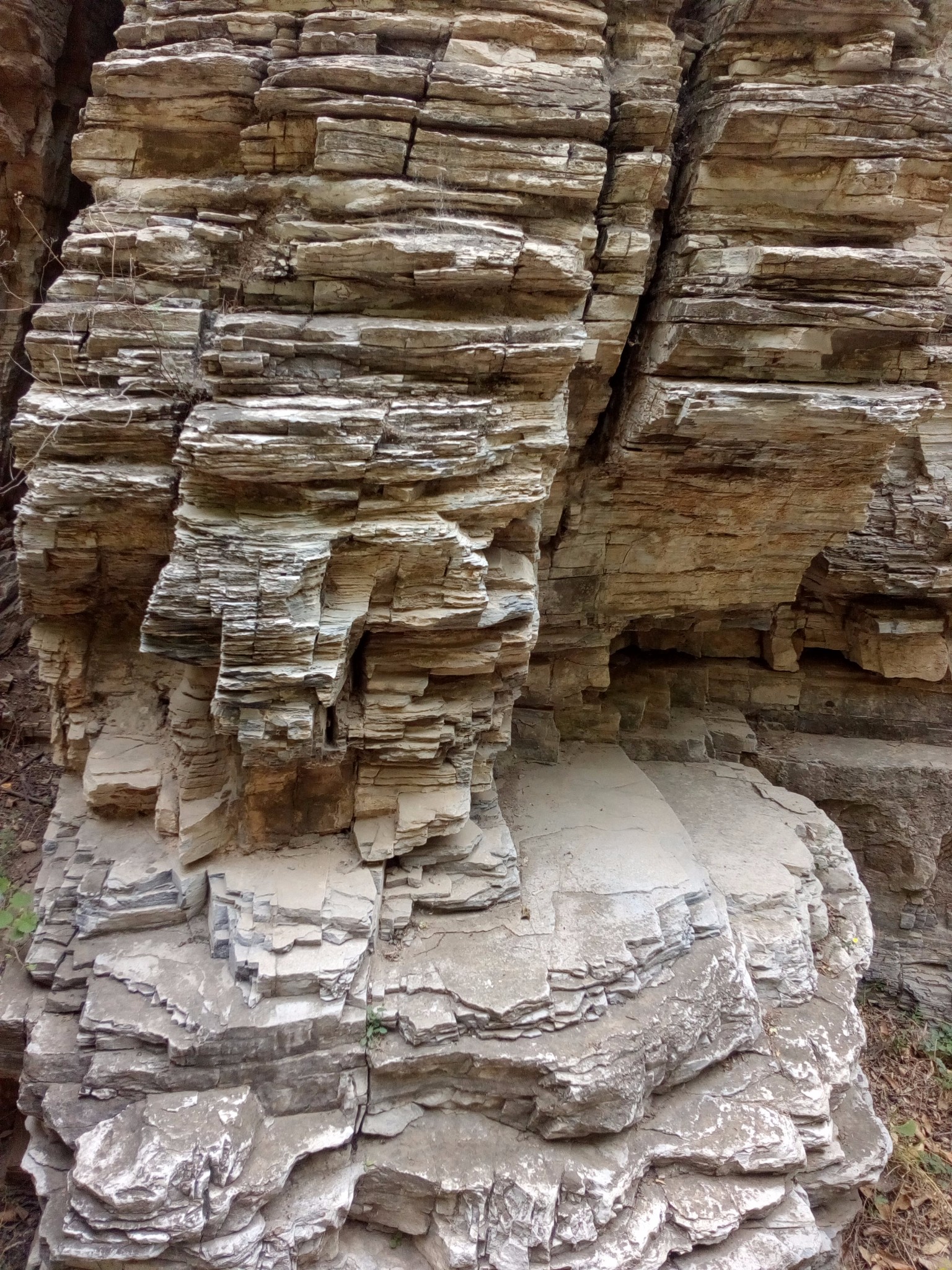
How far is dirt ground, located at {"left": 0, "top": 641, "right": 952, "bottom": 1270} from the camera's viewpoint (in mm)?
6480

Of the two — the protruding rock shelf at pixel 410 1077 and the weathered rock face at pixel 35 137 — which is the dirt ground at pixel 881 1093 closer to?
the protruding rock shelf at pixel 410 1077

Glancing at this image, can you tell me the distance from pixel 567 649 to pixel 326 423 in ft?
14.0

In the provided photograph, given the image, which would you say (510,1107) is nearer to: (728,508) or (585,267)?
(728,508)

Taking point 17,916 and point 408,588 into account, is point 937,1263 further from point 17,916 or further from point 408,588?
point 17,916

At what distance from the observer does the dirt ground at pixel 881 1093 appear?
648 cm

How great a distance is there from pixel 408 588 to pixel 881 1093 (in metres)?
7.99

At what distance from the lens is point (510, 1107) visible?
496 cm

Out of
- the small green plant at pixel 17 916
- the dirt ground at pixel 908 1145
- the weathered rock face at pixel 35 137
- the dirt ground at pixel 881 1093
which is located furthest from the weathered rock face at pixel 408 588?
the weathered rock face at pixel 35 137

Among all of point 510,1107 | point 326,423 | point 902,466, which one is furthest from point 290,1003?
point 902,466

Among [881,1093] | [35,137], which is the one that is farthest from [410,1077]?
[35,137]

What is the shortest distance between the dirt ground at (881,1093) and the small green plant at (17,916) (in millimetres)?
488

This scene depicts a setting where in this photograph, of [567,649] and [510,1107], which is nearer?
[510,1107]

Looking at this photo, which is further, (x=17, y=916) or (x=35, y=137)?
(x=35, y=137)

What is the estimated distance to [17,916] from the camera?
580 centimetres
